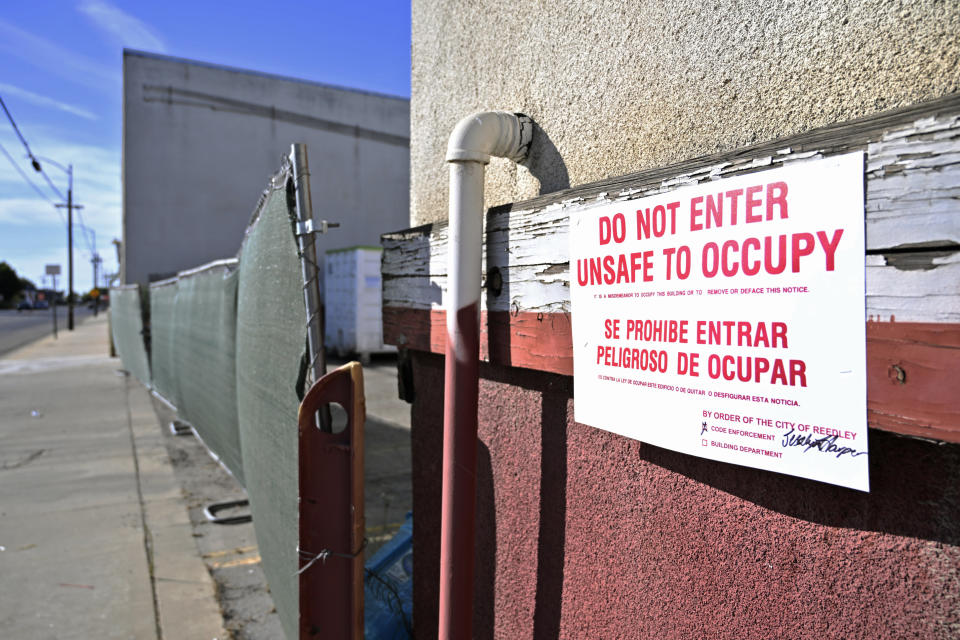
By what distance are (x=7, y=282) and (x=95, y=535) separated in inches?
4365

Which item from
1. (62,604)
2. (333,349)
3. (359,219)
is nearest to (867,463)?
(62,604)

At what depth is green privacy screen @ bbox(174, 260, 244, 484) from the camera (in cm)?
450

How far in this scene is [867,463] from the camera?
1.09 metres

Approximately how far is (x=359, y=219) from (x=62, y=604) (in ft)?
68.4

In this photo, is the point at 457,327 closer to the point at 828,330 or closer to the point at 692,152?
the point at 692,152

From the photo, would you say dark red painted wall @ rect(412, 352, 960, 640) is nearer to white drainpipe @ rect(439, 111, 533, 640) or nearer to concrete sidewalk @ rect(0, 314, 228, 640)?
white drainpipe @ rect(439, 111, 533, 640)

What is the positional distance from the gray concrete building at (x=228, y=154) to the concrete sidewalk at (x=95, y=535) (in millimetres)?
10927

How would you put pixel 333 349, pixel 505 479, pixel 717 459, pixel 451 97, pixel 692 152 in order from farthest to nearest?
pixel 333 349 < pixel 451 97 < pixel 505 479 < pixel 692 152 < pixel 717 459

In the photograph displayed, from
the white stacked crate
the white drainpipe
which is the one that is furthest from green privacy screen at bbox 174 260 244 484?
the white stacked crate

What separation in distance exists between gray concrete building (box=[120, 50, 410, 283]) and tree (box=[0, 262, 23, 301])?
90574mm

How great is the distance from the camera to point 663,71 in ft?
5.45

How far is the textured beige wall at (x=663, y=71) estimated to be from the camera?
118cm
